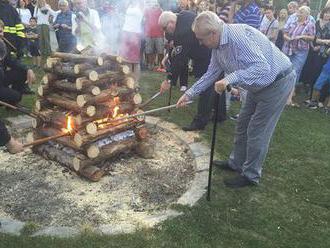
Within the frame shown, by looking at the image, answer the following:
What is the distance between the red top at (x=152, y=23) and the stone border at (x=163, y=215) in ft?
21.3

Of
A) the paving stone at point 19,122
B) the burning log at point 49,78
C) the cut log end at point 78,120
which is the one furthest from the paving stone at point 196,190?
the paving stone at point 19,122

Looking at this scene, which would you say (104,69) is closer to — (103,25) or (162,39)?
(103,25)

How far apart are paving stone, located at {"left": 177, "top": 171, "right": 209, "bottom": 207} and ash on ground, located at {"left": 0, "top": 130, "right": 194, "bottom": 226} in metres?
0.15

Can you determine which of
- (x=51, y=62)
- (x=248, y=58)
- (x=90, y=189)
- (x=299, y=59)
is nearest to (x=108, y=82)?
(x=51, y=62)

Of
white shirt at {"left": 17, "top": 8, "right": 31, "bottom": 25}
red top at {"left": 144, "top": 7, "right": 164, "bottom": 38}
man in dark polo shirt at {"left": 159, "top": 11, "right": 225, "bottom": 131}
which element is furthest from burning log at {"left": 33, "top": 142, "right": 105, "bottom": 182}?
white shirt at {"left": 17, "top": 8, "right": 31, "bottom": 25}

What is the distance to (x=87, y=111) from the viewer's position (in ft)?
18.0

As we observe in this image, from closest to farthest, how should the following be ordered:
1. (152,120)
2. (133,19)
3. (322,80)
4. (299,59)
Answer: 1. (152,120)
2. (322,80)
3. (299,59)
4. (133,19)

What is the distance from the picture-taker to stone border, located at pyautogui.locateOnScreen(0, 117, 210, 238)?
4.12m

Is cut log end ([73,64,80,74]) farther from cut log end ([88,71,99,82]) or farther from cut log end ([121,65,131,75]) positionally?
cut log end ([121,65,131,75])

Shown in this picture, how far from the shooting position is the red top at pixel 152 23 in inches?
476

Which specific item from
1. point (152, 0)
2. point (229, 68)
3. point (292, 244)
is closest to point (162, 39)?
point (152, 0)

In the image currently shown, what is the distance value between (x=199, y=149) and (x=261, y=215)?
1869 mm

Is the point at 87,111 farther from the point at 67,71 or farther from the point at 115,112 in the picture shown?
the point at 67,71

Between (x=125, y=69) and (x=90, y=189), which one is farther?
(x=125, y=69)
